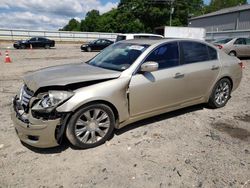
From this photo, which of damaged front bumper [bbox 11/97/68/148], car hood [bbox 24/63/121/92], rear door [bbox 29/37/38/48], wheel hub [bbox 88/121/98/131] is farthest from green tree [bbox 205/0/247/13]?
damaged front bumper [bbox 11/97/68/148]

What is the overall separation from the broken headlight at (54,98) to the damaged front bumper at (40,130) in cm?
19

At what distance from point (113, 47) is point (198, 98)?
78.1 inches

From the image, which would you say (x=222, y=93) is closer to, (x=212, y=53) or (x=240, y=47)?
(x=212, y=53)

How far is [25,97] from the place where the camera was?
3.61 m

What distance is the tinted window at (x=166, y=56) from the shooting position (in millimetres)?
4258

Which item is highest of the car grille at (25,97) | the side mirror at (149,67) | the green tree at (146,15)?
the green tree at (146,15)

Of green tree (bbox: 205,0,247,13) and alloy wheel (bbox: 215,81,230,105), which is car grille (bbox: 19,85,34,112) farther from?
green tree (bbox: 205,0,247,13)

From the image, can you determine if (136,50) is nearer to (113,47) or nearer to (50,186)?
(113,47)

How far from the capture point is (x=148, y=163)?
338cm

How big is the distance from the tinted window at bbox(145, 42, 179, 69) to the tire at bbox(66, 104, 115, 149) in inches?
46.0

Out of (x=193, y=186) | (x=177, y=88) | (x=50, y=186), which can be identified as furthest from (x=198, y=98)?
(x=50, y=186)

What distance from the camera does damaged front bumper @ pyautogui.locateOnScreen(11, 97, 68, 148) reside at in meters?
3.30

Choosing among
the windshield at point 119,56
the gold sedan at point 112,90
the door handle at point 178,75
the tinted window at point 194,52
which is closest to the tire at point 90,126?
the gold sedan at point 112,90

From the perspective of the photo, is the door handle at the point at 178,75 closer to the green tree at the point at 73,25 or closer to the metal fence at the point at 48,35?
the metal fence at the point at 48,35
